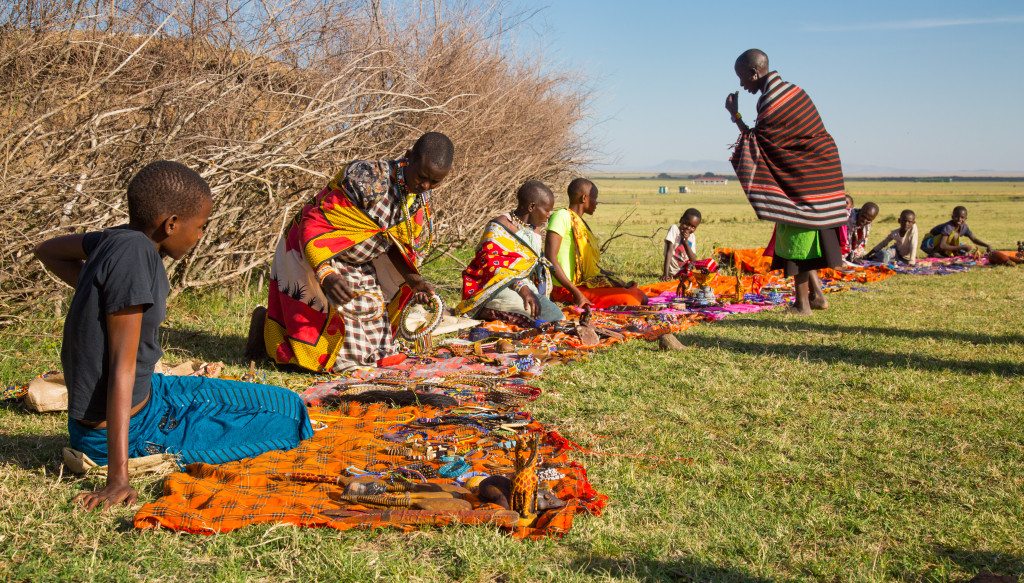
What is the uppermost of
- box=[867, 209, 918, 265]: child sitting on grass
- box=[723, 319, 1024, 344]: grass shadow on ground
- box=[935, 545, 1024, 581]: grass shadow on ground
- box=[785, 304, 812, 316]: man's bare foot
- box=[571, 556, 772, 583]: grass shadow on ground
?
box=[867, 209, 918, 265]: child sitting on grass

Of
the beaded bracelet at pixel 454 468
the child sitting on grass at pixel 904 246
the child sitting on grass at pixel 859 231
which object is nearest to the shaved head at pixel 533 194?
the beaded bracelet at pixel 454 468

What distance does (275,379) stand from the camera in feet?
17.0

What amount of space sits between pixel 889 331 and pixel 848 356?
1260 millimetres

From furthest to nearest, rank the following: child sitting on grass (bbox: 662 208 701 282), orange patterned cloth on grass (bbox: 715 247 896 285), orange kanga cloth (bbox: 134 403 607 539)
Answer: orange patterned cloth on grass (bbox: 715 247 896 285) → child sitting on grass (bbox: 662 208 701 282) → orange kanga cloth (bbox: 134 403 607 539)

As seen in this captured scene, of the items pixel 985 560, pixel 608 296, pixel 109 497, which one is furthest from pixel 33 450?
pixel 608 296

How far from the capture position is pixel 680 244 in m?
10.3

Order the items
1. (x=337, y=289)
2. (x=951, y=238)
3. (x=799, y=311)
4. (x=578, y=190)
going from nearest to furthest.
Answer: (x=337, y=289)
(x=799, y=311)
(x=578, y=190)
(x=951, y=238)

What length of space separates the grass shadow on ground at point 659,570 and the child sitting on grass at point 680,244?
24.0 feet

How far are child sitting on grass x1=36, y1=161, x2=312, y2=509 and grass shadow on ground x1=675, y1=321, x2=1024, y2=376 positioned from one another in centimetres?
396

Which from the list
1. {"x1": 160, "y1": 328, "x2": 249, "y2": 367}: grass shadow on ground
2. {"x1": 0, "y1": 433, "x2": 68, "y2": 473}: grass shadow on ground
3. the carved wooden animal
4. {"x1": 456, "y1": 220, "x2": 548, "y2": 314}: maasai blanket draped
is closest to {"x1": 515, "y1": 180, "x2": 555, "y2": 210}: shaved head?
{"x1": 456, "y1": 220, "x2": 548, "y2": 314}: maasai blanket draped

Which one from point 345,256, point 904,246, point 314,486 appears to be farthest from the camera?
point 904,246

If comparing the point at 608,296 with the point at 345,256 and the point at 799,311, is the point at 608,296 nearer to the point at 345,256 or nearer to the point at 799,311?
the point at 799,311

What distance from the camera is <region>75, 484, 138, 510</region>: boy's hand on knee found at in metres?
2.93

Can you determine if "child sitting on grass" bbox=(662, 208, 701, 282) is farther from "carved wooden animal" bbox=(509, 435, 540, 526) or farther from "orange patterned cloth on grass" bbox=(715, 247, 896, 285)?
"carved wooden animal" bbox=(509, 435, 540, 526)
